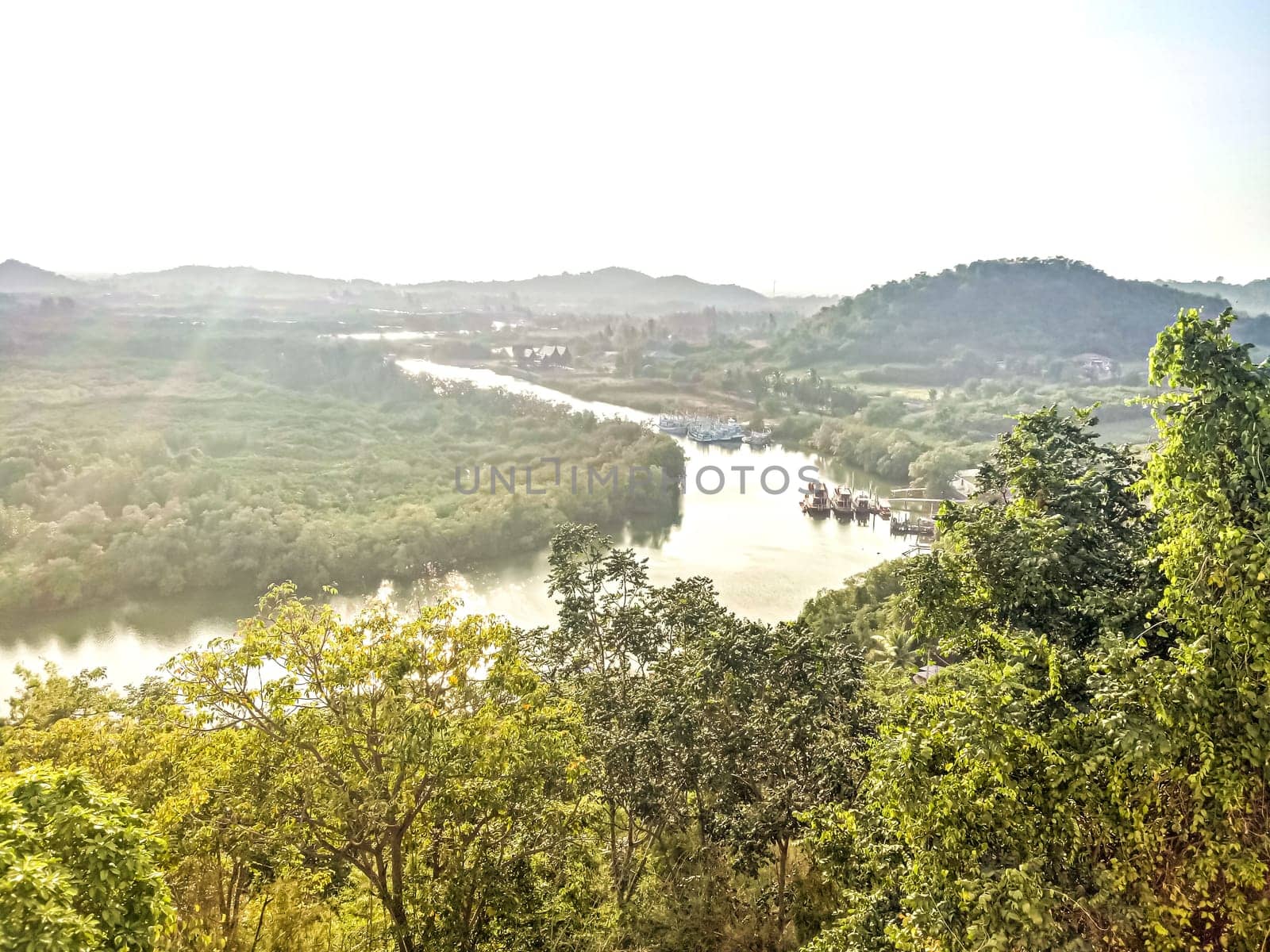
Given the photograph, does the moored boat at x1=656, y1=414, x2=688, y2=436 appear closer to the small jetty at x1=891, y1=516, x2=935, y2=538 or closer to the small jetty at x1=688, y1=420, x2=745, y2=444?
the small jetty at x1=688, y1=420, x2=745, y2=444

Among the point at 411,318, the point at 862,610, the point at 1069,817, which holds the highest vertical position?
the point at 411,318

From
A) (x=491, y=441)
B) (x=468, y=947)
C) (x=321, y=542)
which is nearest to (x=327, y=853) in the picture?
(x=468, y=947)

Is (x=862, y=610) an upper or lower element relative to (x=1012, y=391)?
lower

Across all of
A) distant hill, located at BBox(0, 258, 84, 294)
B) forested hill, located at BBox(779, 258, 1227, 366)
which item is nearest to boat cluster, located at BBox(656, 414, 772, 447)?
forested hill, located at BBox(779, 258, 1227, 366)

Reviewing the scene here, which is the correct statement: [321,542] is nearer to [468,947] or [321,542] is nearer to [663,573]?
[663,573]

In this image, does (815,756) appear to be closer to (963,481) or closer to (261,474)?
(963,481)

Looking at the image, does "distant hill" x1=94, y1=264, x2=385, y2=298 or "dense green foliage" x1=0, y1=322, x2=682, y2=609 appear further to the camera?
"distant hill" x1=94, y1=264, x2=385, y2=298
